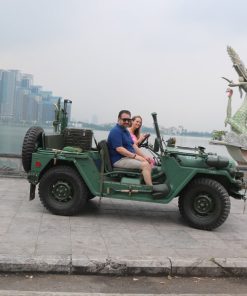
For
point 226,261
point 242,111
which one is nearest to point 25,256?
point 226,261

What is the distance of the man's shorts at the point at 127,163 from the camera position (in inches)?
Answer: 291

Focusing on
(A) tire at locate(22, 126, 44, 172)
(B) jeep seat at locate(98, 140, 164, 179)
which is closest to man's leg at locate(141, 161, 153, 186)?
(B) jeep seat at locate(98, 140, 164, 179)

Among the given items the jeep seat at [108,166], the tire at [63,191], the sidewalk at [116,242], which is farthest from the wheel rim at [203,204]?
the tire at [63,191]

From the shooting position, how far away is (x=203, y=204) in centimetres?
729

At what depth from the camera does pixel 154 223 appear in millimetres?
7426

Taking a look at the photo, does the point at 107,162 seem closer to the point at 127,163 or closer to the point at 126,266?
the point at 127,163

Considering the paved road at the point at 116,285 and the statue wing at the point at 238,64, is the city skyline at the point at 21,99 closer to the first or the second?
the statue wing at the point at 238,64

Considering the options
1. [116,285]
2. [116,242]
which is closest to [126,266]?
[116,285]

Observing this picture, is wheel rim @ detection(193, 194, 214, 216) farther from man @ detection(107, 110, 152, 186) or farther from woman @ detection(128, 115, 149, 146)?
woman @ detection(128, 115, 149, 146)

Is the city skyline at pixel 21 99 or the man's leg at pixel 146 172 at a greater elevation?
the city skyline at pixel 21 99

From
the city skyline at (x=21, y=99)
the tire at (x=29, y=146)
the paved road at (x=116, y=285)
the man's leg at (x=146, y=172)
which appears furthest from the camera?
the city skyline at (x=21, y=99)

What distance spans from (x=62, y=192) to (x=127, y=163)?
1.16 meters

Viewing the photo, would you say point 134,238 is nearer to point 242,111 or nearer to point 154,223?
point 154,223

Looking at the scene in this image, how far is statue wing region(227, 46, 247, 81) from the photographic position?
1900cm
